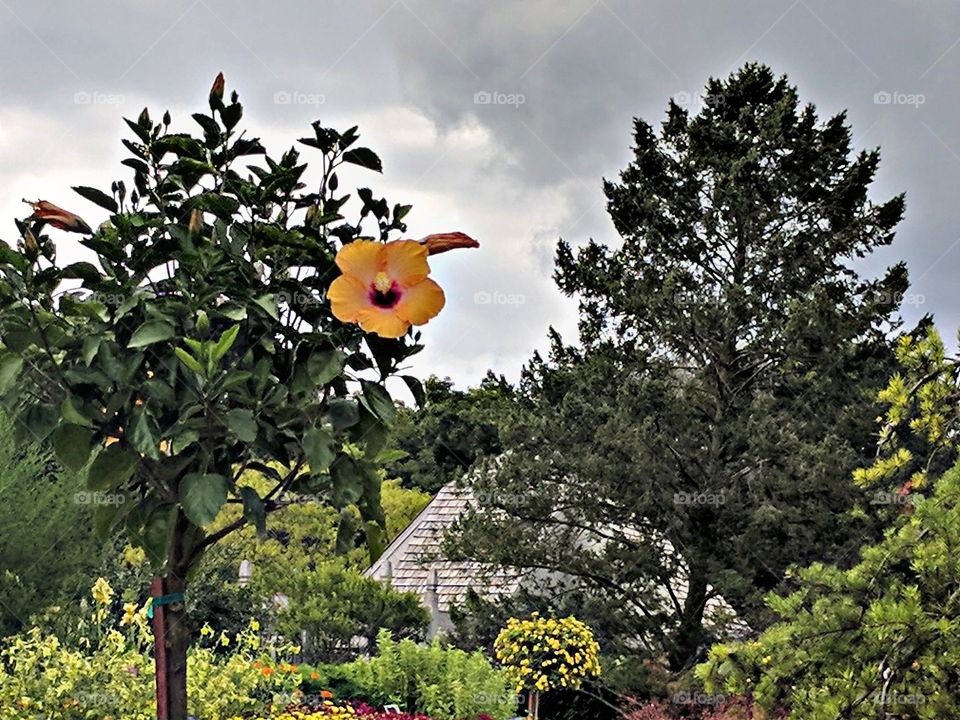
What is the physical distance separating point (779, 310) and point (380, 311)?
38.1 ft

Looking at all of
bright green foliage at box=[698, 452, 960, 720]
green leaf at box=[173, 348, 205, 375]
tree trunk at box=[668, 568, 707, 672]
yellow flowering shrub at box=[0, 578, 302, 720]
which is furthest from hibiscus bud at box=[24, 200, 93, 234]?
tree trunk at box=[668, 568, 707, 672]

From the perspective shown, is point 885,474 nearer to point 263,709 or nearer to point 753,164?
point 263,709

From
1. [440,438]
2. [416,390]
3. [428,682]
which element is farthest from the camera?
[440,438]

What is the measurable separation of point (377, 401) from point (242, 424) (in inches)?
19.1

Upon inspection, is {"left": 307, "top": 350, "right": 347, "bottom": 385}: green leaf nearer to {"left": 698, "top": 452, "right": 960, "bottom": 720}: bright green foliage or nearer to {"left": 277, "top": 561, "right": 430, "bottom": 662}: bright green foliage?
{"left": 698, "top": 452, "right": 960, "bottom": 720}: bright green foliage

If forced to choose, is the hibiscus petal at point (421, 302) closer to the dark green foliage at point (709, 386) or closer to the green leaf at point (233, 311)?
the green leaf at point (233, 311)

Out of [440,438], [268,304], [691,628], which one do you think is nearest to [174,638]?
[268,304]

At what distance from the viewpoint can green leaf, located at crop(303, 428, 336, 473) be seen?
11.5 ft

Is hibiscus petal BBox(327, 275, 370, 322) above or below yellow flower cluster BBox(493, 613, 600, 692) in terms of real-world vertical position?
above

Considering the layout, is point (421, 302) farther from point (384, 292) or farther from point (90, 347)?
point (90, 347)

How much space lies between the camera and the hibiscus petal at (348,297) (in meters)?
3.51

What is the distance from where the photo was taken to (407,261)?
139 inches

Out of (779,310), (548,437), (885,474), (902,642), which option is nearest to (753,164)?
(779,310)

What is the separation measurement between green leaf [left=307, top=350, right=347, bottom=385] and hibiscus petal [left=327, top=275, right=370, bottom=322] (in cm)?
14
